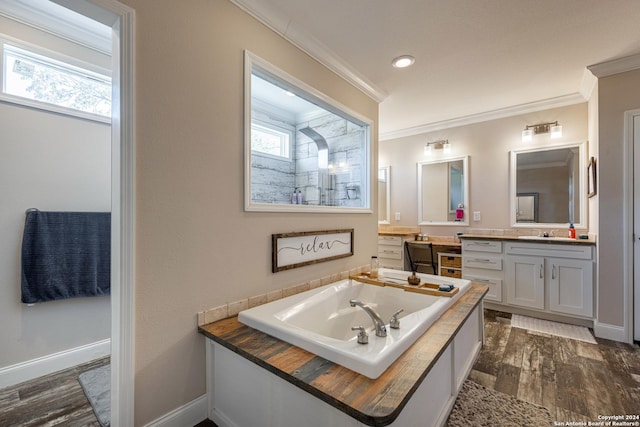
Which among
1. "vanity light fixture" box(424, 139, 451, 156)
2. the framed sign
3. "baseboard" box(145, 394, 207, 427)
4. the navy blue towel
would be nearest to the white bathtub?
the framed sign

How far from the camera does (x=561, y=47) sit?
228 centimetres

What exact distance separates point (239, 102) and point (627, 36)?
9.73 ft

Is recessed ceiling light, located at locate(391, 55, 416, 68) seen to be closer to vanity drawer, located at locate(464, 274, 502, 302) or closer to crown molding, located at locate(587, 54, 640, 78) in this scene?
crown molding, located at locate(587, 54, 640, 78)

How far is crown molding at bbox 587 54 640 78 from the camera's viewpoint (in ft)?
7.96

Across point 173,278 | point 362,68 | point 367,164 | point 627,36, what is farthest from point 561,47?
point 173,278

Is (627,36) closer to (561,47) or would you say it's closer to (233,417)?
(561,47)

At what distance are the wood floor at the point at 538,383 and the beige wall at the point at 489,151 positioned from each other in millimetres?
1740

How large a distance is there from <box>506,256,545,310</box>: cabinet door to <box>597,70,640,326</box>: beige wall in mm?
471

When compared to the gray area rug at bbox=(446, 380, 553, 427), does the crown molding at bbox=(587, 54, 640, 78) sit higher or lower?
higher

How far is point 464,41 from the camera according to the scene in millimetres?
2189

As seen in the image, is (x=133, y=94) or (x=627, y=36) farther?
(x=627, y=36)

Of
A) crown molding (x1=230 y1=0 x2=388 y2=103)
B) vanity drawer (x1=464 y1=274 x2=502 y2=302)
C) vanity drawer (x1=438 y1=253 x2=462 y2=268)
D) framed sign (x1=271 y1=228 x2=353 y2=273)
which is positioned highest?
crown molding (x1=230 y1=0 x2=388 y2=103)

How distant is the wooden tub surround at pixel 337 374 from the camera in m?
0.95

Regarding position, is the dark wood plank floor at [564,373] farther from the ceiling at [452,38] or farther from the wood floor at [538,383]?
the ceiling at [452,38]
